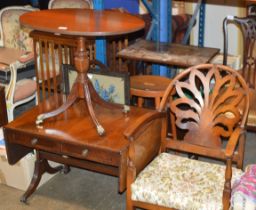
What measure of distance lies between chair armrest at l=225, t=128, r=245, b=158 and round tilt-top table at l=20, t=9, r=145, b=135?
2.29 ft

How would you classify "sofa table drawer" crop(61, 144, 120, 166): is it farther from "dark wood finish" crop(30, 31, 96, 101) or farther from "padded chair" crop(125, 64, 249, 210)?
"dark wood finish" crop(30, 31, 96, 101)

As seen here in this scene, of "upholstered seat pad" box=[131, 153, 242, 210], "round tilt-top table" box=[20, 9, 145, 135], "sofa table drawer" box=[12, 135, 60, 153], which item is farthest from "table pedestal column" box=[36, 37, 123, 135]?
"upholstered seat pad" box=[131, 153, 242, 210]

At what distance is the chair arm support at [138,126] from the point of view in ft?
7.70

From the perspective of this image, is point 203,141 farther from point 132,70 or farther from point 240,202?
point 132,70

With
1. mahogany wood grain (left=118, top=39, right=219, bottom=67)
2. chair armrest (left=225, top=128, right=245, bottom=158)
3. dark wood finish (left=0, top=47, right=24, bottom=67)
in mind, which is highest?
mahogany wood grain (left=118, top=39, right=219, bottom=67)

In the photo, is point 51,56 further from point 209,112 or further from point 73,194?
point 209,112

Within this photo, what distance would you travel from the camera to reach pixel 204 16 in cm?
481

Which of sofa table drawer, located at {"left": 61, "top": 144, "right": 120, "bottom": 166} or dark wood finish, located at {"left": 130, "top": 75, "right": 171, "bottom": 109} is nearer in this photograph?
sofa table drawer, located at {"left": 61, "top": 144, "right": 120, "bottom": 166}

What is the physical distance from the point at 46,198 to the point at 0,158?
0.40 metres

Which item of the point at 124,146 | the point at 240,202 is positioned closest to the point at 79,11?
the point at 124,146

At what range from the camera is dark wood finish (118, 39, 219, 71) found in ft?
10.6

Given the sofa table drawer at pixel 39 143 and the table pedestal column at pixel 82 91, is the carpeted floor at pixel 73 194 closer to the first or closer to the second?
the sofa table drawer at pixel 39 143

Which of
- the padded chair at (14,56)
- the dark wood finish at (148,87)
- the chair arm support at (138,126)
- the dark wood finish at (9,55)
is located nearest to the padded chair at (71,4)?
the padded chair at (14,56)

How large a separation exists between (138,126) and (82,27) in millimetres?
576
